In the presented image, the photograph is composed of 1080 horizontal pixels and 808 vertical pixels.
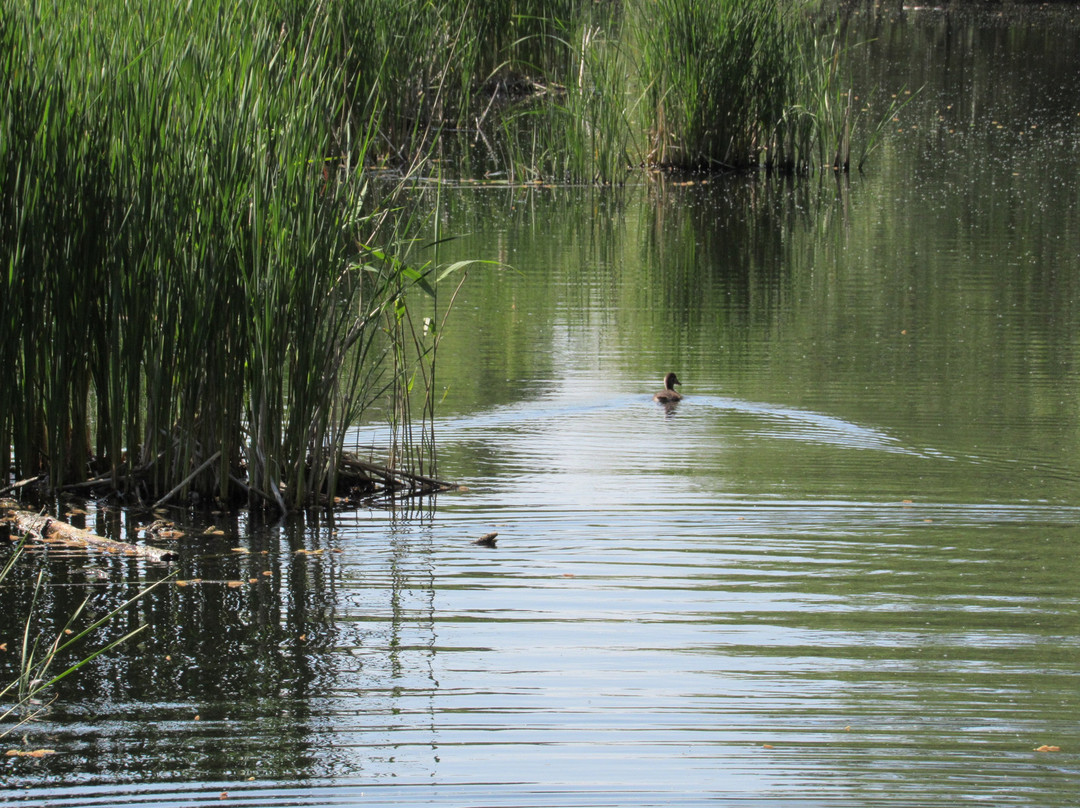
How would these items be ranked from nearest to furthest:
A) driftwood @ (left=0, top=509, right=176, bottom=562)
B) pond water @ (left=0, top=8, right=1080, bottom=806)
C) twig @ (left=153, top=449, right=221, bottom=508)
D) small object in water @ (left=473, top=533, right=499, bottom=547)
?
pond water @ (left=0, top=8, right=1080, bottom=806)
driftwood @ (left=0, top=509, right=176, bottom=562)
small object in water @ (left=473, top=533, right=499, bottom=547)
twig @ (left=153, top=449, right=221, bottom=508)

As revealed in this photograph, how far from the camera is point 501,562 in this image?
533cm

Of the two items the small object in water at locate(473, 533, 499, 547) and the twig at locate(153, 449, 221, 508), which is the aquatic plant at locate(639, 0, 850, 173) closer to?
the twig at locate(153, 449, 221, 508)

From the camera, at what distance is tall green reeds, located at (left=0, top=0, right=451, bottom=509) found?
5.61 meters

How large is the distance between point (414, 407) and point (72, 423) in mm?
2190

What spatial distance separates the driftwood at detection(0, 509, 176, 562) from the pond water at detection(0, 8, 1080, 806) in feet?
0.38

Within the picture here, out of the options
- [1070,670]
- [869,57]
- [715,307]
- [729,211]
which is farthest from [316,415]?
[869,57]

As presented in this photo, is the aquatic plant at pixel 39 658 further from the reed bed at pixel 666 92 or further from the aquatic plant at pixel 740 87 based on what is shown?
the aquatic plant at pixel 740 87

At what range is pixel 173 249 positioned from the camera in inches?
226

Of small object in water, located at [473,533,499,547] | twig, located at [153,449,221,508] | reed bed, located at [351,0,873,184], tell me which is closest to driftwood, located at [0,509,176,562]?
twig, located at [153,449,221,508]

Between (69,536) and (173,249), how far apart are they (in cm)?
112

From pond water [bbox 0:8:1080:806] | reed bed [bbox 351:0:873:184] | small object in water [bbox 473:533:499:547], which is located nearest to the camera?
pond water [bbox 0:8:1080:806]

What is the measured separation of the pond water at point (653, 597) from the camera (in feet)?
12.1

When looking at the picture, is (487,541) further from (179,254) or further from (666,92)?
(666,92)

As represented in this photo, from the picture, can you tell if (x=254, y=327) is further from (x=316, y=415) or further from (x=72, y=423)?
(x=72, y=423)
